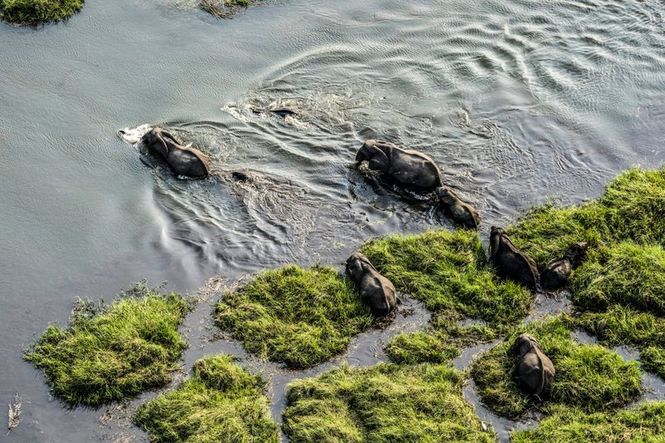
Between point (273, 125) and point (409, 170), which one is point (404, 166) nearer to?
point (409, 170)

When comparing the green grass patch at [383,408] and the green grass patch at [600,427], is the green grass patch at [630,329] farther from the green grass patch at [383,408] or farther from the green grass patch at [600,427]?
the green grass patch at [383,408]

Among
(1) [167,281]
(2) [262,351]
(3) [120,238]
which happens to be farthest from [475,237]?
(3) [120,238]

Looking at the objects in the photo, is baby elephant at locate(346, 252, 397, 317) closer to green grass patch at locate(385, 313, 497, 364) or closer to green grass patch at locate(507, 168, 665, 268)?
green grass patch at locate(385, 313, 497, 364)

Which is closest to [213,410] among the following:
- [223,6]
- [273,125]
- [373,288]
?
[373,288]

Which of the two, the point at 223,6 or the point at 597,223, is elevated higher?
the point at 223,6

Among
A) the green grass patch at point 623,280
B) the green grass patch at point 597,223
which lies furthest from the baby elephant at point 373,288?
the green grass patch at point 623,280

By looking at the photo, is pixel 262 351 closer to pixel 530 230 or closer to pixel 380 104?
pixel 530 230
